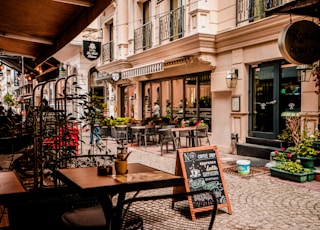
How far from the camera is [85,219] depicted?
3.00 m

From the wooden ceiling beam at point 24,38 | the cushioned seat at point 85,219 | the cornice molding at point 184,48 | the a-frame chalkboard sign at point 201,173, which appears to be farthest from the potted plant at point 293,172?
the wooden ceiling beam at point 24,38

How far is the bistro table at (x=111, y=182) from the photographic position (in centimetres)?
282

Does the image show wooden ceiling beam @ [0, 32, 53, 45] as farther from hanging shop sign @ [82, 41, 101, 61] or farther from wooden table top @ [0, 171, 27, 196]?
→ hanging shop sign @ [82, 41, 101, 61]

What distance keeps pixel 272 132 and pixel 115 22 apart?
1225cm

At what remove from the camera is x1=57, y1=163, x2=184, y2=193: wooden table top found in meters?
2.87

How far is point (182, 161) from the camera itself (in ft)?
15.5

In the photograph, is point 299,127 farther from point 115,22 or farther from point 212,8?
point 115,22

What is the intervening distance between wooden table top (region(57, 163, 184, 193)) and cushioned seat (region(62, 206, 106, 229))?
1.10ft

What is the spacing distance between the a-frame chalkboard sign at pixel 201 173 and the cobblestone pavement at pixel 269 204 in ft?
1.01

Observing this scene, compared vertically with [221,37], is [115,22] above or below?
above

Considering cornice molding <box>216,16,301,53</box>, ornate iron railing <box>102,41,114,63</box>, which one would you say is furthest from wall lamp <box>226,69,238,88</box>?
ornate iron railing <box>102,41,114,63</box>

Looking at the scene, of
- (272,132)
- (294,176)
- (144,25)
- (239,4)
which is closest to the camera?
(294,176)

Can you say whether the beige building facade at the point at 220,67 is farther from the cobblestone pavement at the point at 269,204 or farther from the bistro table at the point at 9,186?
the bistro table at the point at 9,186

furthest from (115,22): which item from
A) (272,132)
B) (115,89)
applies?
(272,132)
